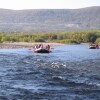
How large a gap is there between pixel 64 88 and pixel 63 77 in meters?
7.51

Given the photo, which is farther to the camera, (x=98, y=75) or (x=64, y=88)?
(x=98, y=75)

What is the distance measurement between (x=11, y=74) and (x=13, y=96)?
46.6 ft

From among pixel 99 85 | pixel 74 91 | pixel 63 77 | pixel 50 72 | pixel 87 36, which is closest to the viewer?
pixel 74 91

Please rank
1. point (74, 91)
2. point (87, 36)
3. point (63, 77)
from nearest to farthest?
1. point (74, 91)
2. point (63, 77)
3. point (87, 36)

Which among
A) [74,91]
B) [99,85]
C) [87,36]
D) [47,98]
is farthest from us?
[87,36]

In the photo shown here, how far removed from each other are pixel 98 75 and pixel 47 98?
14.7 metres

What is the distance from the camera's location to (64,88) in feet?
121

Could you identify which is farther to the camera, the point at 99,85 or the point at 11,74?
the point at 11,74

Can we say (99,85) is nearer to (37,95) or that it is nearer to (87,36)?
(37,95)

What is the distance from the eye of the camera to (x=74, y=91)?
3538 cm

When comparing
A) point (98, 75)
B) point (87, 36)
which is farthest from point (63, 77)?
point (87, 36)

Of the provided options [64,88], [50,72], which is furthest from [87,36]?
[64,88]

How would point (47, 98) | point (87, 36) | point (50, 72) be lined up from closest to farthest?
1. point (47, 98)
2. point (50, 72)
3. point (87, 36)

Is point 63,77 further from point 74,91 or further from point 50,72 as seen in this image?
point 74,91
